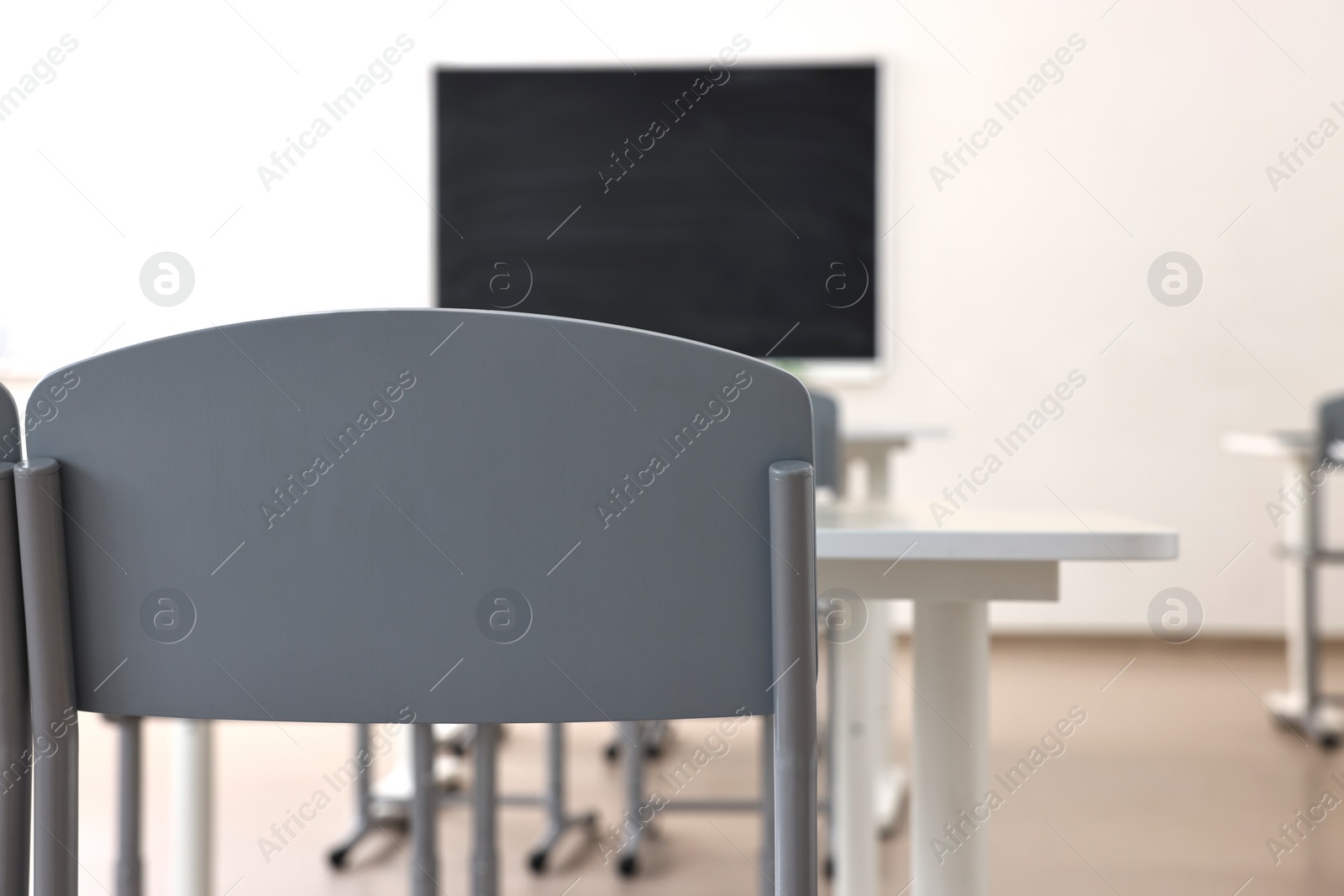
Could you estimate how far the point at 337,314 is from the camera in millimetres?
579

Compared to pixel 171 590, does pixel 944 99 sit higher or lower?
higher

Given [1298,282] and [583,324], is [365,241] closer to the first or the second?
[1298,282]

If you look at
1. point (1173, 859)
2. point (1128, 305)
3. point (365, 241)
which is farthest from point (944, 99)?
point (1173, 859)

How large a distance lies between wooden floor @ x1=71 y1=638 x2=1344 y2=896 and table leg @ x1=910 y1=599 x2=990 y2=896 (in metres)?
0.88

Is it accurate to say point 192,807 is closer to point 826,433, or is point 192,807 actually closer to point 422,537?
point 826,433

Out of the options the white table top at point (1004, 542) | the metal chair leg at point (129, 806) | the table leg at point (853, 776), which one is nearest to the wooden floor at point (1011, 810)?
the table leg at point (853, 776)

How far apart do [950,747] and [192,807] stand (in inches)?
44.7

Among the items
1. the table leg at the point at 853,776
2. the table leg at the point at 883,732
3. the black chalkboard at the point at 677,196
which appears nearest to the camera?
the table leg at the point at 853,776

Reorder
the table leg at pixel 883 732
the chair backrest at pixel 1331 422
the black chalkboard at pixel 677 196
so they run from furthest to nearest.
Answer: the black chalkboard at pixel 677 196 → the chair backrest at pixel 1331 422 → the table leg at pixel 883 732

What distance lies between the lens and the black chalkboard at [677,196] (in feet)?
14.2

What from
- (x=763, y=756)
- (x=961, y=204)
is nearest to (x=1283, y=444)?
(x=961, y=204)

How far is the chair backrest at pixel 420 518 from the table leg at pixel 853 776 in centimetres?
121

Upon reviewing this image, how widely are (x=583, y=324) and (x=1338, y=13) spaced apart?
15.4ft

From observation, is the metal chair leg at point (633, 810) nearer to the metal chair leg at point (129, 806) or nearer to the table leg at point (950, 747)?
the table leg at point (950, 747)
